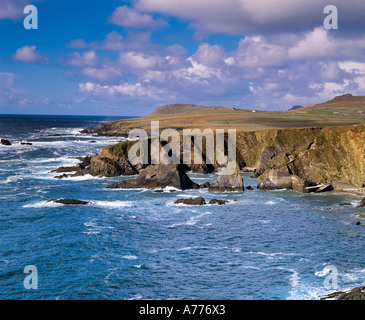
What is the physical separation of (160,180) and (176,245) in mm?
35065

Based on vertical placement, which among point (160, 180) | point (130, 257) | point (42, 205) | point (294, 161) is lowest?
point (130, 257)

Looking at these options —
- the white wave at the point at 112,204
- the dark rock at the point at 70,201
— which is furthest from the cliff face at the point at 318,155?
the dark rock at the point at 70,201

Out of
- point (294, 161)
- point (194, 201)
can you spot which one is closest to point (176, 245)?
point (194, 201)

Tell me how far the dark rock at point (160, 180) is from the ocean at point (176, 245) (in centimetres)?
424

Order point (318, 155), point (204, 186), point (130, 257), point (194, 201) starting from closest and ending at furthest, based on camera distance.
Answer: point (130, 257)
point (194, 201)
point (204, 186)
point (318, 155)

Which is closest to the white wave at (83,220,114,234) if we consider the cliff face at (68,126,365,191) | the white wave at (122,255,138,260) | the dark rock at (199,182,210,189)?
the white wave at (122,255,138,260)

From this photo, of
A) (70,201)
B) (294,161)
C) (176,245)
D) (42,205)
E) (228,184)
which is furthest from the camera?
(294,161)

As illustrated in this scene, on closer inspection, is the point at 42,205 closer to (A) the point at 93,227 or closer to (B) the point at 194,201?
(A) the point at 93,227

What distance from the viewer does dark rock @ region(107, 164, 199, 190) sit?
76375 mm

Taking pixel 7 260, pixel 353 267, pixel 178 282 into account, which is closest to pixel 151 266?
pixel 178 282

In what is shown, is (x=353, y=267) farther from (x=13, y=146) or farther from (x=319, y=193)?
(x=13, y=146)

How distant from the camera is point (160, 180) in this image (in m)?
77.1

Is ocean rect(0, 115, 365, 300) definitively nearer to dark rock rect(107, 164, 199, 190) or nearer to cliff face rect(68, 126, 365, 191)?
dark rock rect(107, 164, 199, 190)
